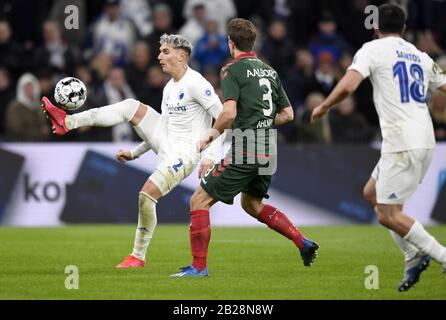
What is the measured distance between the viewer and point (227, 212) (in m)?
19.0

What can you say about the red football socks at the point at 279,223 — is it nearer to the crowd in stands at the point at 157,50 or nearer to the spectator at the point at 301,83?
the crowd in stands at the point at 157,50

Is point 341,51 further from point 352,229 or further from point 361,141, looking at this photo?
point 352,229

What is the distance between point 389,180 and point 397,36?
1293 mm

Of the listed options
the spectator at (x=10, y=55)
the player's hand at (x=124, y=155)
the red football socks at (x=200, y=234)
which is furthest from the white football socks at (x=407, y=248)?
the spectator at (x=10, y=55)

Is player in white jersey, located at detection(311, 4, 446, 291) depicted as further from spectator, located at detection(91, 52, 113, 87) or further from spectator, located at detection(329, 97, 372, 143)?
spectator, located at detection(91, 52, 113, 87)

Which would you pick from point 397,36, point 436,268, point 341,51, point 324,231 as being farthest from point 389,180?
point 341,51

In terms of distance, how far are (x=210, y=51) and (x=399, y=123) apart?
12.1 m

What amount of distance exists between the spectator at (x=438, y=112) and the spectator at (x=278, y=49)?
308 cm

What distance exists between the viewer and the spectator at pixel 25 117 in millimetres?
19172

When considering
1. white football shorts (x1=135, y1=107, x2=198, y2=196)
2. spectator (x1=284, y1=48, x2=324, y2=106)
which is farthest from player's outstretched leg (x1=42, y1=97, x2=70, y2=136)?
spectator (x1=284, y1=48, x2=324, y2=106)

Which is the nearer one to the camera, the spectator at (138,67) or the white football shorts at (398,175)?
the white football shorts at (398,175)

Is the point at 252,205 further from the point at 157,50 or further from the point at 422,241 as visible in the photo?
the point at 157,50

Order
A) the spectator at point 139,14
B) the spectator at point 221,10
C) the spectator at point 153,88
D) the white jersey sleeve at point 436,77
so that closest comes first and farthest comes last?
the white jersey sleeve at point 436,77
the spectator at point 153,88
the spectator at point 221,10
the spectator at point 139,14

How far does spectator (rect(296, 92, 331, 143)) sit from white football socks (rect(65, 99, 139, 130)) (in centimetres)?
822
